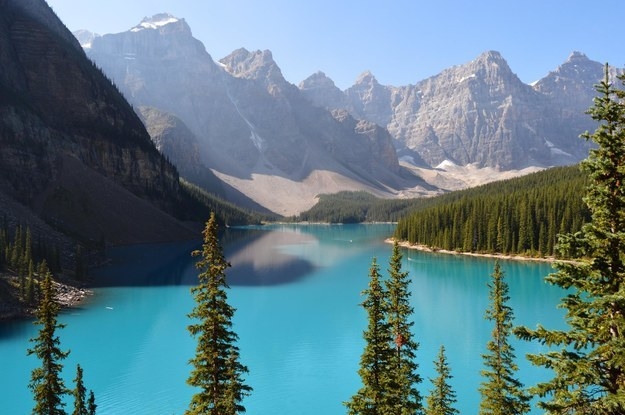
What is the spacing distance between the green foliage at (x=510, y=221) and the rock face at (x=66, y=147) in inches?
3714

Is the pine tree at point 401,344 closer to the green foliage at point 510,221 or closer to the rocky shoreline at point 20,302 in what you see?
the rocky shoreline at point 20,302

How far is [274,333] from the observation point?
56656 mm

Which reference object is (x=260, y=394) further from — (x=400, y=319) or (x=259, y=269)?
(x=259, y=269)

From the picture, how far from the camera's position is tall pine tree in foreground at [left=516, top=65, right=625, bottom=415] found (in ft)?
31.9

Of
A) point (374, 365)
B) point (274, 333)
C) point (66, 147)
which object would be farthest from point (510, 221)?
point (66, 147)

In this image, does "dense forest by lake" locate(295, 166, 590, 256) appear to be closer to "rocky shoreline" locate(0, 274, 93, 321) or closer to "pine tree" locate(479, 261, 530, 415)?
"pine tree" locate(479, 261, 530, 415)

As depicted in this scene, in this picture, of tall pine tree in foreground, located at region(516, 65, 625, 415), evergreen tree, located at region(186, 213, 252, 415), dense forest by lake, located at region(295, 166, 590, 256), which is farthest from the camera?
dense forest by lake, located at region(295, 166, 590, 256)

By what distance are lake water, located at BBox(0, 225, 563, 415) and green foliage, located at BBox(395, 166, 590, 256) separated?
1258 cm

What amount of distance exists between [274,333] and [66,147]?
138929mm

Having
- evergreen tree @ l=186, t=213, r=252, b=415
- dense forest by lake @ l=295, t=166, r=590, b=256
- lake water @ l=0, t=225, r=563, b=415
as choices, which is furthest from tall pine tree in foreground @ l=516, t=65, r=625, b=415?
dense forest by lake @ l=295, t=166, r=590, b=256

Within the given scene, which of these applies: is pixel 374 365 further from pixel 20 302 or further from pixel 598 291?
pixel 20 302

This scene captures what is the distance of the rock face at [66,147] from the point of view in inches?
5466

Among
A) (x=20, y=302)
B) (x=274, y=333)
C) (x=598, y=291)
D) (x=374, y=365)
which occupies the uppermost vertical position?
(x=598, y=291)

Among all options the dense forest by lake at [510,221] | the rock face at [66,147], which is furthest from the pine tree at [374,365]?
the rock face at [66,147]
